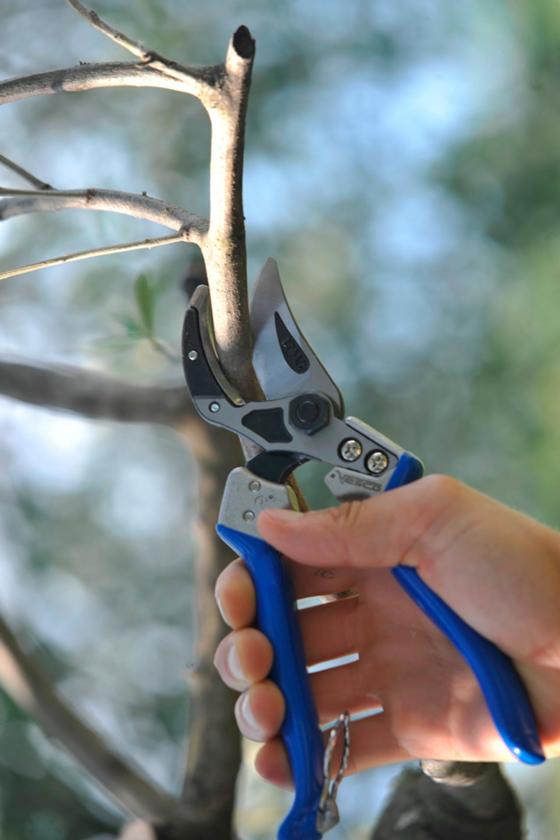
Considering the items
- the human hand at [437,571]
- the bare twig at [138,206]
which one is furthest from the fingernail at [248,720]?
the bare twig at [138,206]

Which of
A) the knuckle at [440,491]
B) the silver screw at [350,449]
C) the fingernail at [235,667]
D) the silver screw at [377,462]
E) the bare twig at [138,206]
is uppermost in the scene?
the bare twig at [138,206]

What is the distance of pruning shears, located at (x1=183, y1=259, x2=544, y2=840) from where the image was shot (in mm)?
468

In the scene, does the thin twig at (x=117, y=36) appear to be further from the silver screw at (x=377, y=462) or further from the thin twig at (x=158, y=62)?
the silver screw at (x=377, y=462)

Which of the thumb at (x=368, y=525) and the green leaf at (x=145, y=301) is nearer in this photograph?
the thumb at (x=368, y=525)

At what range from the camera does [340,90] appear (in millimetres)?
1016

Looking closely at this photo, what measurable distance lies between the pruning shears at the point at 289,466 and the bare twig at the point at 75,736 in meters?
0.32

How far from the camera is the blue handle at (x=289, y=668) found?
0.47 m

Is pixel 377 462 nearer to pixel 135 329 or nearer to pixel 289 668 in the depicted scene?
pixel 289 668

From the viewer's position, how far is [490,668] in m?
0.45

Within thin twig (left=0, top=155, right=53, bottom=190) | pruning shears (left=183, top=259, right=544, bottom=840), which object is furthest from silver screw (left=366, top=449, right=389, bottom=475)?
thin twig (left=0, top=155, right=53, bottom=190)

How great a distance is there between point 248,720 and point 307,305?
62 centimetres

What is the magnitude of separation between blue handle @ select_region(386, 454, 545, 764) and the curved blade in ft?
0.21

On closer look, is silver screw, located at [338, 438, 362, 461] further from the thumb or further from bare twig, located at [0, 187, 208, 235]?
bare twig, located at [0, 187, 208, 235]

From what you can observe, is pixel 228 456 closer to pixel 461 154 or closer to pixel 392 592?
pixel 392 592
